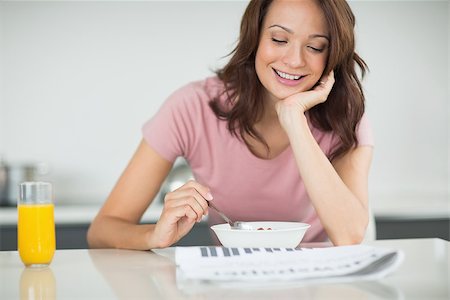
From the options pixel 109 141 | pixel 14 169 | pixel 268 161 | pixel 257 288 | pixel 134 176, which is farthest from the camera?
pixel 109 141

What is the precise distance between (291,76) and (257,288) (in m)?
0.85

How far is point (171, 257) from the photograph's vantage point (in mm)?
1398

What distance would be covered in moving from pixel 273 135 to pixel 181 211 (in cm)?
58

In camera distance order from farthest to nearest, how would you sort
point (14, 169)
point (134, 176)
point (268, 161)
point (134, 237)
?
point (14, 169), point (268, 161), point (134, 176), point (134, 237)

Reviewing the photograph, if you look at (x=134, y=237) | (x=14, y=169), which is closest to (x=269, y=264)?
(x=134, y=237)

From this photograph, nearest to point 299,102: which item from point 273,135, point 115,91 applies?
point 273,135

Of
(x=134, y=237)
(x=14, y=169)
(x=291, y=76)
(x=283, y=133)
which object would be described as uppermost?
(x=291, y=76)

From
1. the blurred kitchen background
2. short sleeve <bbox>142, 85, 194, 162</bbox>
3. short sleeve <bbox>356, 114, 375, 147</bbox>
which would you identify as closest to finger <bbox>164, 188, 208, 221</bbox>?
short sleeve <bbox>142, 85, 194, 162</bbox>

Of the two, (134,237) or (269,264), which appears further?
(134,237)

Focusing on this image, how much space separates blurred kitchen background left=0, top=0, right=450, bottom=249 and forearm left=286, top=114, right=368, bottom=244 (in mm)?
1773

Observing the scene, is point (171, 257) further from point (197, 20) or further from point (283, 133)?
point (197, 20)

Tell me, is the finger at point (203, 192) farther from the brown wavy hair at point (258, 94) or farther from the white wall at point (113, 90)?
the white wall at point (113, 90)

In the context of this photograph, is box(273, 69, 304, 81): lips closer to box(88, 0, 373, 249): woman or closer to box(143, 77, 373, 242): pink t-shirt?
box(88, 0, 373, 249): woman

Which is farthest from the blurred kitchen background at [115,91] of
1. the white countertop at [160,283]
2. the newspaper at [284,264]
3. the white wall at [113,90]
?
the newspaper at [284,264]
